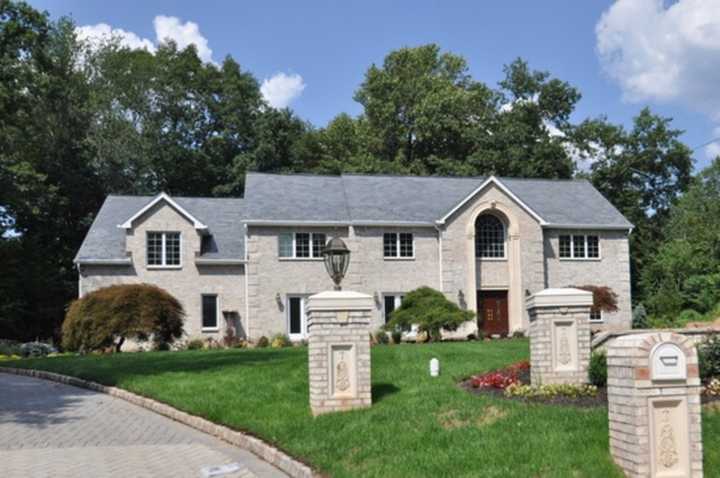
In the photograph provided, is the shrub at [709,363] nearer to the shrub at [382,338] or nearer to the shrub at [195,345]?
the shrub at [382,338]

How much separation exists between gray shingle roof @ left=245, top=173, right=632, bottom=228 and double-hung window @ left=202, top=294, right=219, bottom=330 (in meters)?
3.92

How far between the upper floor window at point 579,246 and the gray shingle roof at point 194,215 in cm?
1460

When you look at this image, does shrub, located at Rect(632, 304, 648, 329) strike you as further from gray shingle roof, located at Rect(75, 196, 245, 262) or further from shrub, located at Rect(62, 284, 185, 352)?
shrub, located at Rect(62, 284, 185, 352)

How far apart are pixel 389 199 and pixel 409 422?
2701cm

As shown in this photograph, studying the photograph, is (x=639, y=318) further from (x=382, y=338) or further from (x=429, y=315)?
(x=429, y=315)

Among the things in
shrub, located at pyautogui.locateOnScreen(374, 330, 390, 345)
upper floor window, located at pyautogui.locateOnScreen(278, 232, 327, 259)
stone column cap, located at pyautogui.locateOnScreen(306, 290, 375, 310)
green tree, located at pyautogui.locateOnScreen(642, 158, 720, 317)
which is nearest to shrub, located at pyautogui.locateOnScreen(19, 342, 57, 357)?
upper floor window, located at pyautogui.locateOnScreen(278, 232, 327, 259)

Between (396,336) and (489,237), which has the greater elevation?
(489,237)

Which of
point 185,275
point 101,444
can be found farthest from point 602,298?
point 101,444

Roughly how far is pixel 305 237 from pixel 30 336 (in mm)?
18488

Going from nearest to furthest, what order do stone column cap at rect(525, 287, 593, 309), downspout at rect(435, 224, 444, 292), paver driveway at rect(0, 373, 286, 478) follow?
1. paver driveway at rect(0, 373, 286, 478)
2. stone column cap at rect(525, 287, 593, 309)
3. downspout at rect(435, 224, 444, 292)

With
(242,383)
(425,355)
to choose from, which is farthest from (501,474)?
(425,355)

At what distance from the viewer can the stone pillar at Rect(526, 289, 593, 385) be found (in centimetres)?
1326

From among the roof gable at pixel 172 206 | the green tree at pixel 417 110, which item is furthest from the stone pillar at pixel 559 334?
the green tree at pixel 417 110

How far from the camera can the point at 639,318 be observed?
128ft
